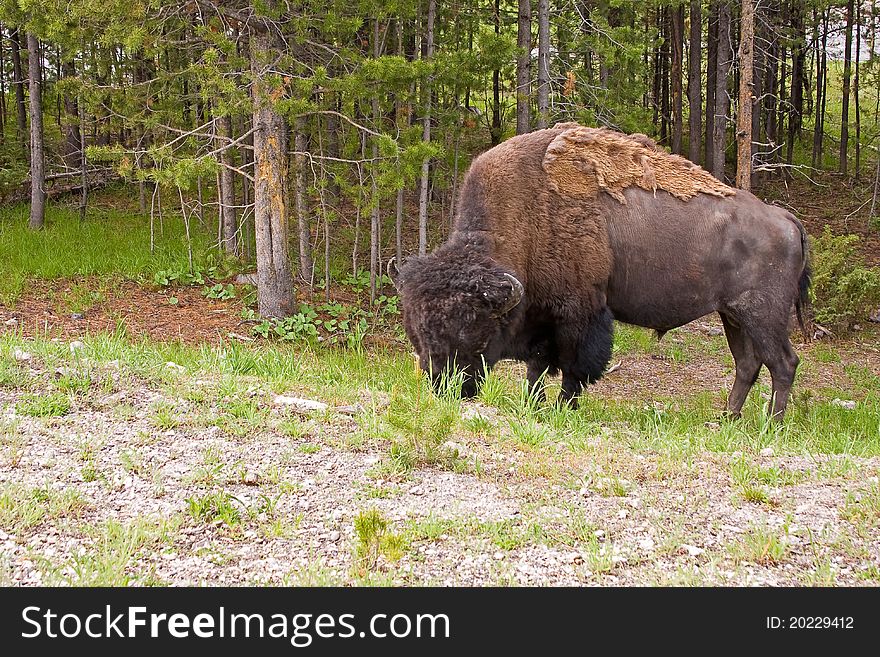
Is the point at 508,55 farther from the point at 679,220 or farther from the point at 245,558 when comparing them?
the point at 245,558

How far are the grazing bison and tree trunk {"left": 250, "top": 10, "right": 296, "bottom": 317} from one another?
200 inches

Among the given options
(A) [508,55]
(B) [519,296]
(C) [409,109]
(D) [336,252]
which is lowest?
(D) [336,252]

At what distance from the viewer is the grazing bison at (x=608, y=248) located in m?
7.24

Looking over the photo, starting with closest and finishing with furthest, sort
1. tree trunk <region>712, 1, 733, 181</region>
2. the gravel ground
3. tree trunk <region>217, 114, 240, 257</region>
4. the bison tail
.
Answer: the gravel ground
the bison tail
tree trunk <region>217, 114, 240, 257</region>
tree trunk <region>712, 1, 733, 181</region>

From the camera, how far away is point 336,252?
54.9 ft

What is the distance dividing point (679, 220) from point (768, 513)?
433 centimetres

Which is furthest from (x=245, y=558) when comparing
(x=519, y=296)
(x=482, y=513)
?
(x=519, y=296)

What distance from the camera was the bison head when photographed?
6.27 metres

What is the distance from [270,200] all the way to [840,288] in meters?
9.88

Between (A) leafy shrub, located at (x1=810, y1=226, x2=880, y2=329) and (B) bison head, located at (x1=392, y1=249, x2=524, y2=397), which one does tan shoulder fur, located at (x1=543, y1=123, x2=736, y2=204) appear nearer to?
(B) bison head, located at (x1=392, y1=249, x2=524, y2=397)

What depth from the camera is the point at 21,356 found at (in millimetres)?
5797

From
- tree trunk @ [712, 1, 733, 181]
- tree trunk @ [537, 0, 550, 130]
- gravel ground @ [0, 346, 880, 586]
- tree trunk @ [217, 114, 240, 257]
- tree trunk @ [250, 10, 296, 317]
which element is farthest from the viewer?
tree trunk @ [712, 1, 733, 181]

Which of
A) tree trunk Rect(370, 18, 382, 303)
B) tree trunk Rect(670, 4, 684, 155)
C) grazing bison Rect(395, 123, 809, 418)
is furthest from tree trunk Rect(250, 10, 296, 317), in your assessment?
tree trunk Rect(670, 4, 684, 155)

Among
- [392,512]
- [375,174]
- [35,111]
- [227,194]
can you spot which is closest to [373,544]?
[392,512]
